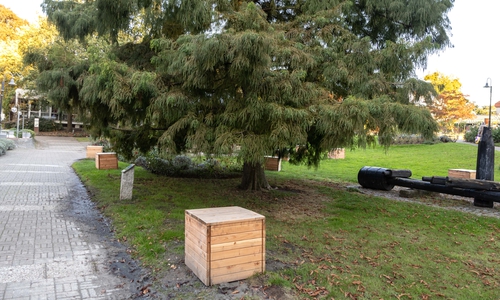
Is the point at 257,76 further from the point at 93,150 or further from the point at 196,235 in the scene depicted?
the point at 93,150

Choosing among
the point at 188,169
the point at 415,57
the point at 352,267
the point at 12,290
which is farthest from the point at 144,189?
the point at 415,57

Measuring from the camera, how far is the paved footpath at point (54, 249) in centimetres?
368

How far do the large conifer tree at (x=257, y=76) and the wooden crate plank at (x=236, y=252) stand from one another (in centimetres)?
174

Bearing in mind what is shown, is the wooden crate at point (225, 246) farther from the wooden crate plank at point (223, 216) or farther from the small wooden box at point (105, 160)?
the small wooden box at point (105, 160)

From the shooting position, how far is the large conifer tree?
5273mm

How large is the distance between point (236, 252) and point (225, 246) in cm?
16

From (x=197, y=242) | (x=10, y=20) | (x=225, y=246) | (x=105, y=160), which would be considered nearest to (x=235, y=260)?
(x=225, y=246)

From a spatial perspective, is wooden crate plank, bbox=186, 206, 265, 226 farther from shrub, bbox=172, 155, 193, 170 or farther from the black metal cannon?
shrub, bbox=172, 155, 193, 170

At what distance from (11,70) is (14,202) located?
105 ft

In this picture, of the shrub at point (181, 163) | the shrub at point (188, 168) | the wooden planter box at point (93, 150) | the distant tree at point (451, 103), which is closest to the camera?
the shrub at point (188, 168)

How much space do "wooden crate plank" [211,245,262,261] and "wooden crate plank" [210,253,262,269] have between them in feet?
0.11

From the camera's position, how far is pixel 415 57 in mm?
6609

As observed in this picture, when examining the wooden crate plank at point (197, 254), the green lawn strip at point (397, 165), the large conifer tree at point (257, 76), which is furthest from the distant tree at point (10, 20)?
the wooden crate plank at point (197, 254)

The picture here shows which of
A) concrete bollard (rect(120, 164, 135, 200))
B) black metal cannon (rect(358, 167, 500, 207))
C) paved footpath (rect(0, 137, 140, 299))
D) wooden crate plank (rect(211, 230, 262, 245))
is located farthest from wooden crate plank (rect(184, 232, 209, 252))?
black metal cannon (rect(358, 167, 500, 207))
